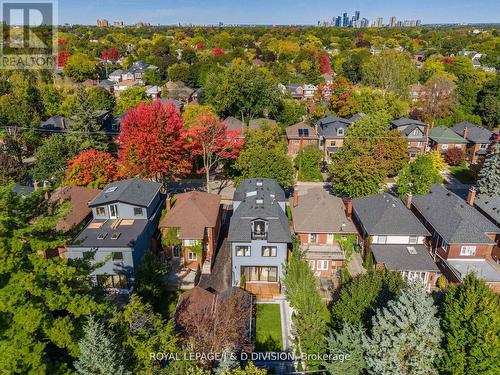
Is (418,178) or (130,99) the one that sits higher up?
(130,99)

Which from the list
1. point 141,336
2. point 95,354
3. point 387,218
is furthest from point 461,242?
point 95,354

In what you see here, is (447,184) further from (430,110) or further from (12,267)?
(12,267)

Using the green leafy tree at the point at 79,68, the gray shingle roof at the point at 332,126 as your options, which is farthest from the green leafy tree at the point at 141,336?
the green leafy tree at the point at 79,68

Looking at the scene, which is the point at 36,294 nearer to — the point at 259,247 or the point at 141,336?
the point at 141,336

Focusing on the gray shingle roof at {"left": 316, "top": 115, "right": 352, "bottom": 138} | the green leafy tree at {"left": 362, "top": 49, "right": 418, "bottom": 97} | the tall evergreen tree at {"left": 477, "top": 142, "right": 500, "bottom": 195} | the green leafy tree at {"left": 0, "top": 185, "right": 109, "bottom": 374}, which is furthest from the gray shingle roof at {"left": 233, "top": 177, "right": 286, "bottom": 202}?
the green leafy tree at {"left": 362, "top": 49, "right": 418, "bottom": 97}

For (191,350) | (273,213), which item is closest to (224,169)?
(273,213)
